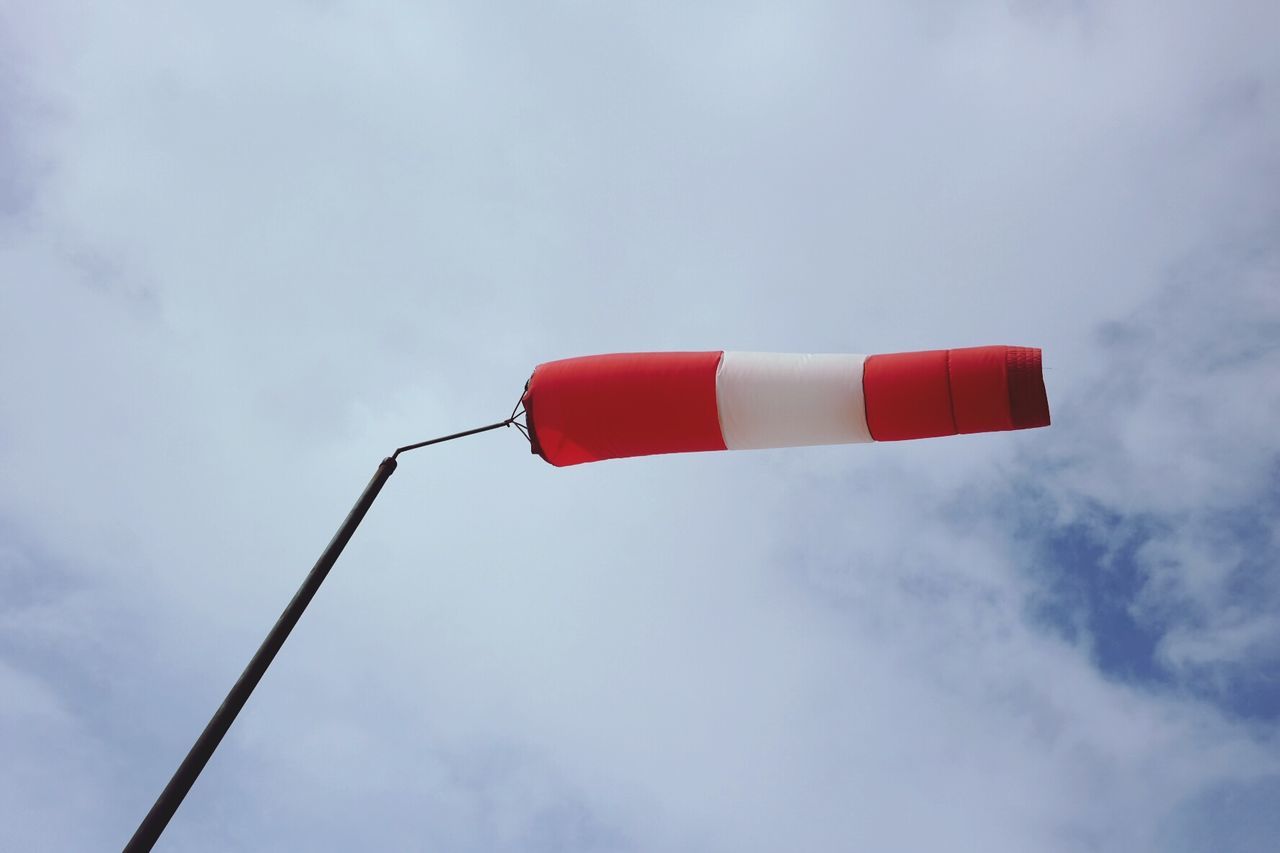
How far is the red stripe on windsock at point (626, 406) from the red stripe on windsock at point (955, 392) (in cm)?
193

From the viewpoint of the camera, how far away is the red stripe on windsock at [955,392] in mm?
8742

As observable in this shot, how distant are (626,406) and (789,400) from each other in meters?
1.82

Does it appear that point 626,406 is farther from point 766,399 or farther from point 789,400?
point 789,400

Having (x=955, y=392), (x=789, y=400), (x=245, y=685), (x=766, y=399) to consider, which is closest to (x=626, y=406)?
(x=766, y=399)

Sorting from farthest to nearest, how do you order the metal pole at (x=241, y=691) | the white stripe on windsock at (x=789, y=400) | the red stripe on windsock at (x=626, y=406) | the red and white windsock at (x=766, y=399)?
the red stripe on windsock at (x=626, y=406), the white stripe on windsock at (x=789, y=400), the red and white windsock at (x=766, y=399), the metal pole at (x=241, y=691)

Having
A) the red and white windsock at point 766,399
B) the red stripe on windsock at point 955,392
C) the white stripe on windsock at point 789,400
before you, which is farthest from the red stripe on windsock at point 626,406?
the red stripe on windsock at point 955,392

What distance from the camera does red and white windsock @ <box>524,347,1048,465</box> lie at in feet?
29.0

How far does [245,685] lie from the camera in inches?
282

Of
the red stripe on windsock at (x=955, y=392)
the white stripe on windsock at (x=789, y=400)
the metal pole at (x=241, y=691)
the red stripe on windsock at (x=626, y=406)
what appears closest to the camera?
the metal pole at (x=241, y=691)

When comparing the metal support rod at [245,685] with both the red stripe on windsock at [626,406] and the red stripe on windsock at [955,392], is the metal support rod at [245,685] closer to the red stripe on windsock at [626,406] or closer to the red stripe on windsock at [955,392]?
the red stripe on windsock at [626,406]

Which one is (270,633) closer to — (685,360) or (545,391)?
(545,391)

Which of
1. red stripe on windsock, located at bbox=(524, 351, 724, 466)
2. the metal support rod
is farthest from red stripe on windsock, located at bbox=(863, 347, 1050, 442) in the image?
the metal support rod

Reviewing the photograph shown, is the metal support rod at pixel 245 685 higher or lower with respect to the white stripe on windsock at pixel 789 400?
lower

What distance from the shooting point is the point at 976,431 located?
895 centimetres
